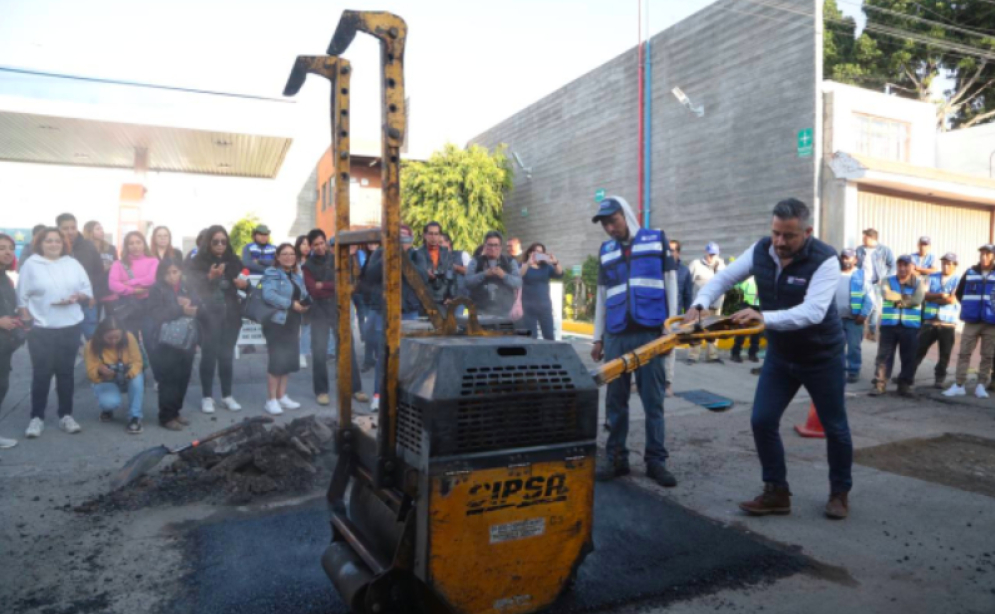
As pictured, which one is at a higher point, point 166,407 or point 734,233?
point 734,233

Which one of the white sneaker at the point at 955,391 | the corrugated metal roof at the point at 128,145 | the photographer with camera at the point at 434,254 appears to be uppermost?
the corrugated metal roof at the point at 128,145

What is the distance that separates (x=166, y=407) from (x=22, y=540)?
2605 mm

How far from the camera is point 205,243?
658 centimetres

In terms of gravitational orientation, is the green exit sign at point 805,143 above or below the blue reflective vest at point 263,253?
above

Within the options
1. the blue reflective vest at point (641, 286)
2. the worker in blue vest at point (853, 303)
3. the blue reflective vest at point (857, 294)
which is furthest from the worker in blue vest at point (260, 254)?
the blue reflective vest at point (857, 294)

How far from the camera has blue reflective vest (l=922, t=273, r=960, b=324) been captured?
8.54 meters

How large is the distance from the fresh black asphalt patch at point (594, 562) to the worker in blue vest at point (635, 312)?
0.61 metres

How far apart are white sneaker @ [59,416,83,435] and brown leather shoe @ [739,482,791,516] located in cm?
557

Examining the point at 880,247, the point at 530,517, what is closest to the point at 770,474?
the point at 530,517

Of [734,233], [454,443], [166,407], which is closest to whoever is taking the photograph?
[454,443]

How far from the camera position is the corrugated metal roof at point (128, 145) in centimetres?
1551

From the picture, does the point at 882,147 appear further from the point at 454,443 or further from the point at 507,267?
the point at 454,443

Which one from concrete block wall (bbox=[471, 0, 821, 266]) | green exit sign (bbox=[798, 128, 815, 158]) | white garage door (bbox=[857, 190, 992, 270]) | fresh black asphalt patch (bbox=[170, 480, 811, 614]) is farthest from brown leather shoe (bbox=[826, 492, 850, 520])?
white garage door (bbox=[857, 190, 992, 270])

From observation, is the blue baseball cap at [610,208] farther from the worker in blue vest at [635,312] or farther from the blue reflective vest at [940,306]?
the blue reflective vest at [940,306]
